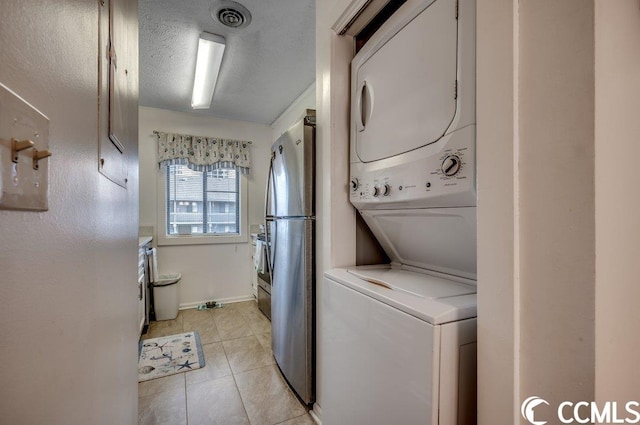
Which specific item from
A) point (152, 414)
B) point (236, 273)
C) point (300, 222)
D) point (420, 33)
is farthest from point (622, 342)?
point (236, 273)

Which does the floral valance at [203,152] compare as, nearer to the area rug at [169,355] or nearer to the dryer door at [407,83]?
the area rug at [169,355]

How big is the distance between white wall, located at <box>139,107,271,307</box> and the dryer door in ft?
9.56

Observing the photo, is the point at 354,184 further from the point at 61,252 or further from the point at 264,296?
the point at 264,296

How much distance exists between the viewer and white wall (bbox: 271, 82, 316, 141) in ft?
9.87

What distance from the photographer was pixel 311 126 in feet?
5.88

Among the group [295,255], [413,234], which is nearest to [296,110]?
[295,255]

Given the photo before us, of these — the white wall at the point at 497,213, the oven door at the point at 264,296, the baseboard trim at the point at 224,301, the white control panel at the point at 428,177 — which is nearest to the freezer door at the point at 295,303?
the white control panel at the point at 428,177

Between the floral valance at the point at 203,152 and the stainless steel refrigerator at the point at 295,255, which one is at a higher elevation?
the floral valance at the point at 203,152

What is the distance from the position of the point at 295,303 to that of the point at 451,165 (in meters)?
1.44

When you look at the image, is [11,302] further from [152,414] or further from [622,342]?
[152,414]

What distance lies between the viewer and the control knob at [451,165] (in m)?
0.80

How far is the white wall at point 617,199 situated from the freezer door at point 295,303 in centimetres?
139

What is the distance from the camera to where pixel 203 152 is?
364 cm

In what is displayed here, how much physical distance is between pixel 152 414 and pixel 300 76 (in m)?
2.92
